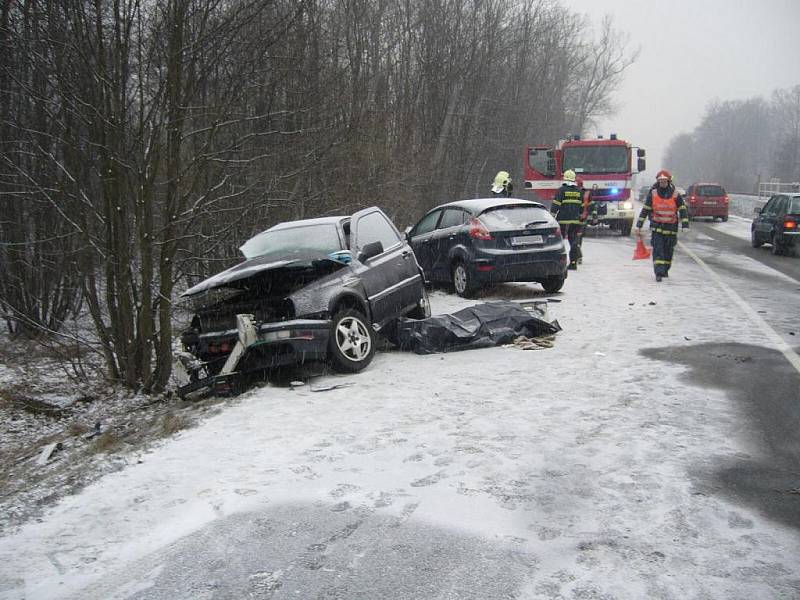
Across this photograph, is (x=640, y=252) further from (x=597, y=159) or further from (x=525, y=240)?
(x=597, y=159)

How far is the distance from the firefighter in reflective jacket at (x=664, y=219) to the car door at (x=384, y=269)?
20.1ft

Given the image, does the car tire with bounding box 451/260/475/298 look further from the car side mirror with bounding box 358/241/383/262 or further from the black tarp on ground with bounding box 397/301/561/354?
the car side mirror with bounding box 358/241/383/262

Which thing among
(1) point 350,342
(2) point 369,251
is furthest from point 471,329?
(1) point 350,342

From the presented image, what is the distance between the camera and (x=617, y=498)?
4.23 m

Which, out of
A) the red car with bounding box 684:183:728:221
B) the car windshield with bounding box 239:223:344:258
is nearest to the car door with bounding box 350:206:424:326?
the car windshield with bounding box 239:223:344:258

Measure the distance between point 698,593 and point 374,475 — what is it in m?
2.08

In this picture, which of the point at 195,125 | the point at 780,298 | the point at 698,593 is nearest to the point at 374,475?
the point at 698,593

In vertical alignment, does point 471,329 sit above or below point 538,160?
below

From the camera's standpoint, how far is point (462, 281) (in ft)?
40.5

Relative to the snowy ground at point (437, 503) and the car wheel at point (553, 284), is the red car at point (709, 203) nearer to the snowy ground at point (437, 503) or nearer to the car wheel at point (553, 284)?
the car wheel at point (553, 284)

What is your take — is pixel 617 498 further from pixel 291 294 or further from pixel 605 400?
pixel 291 294

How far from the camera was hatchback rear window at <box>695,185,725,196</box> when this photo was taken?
35.4 metres

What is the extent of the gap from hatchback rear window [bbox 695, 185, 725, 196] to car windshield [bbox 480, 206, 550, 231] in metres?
26.4

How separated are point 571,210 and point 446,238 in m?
3.70
